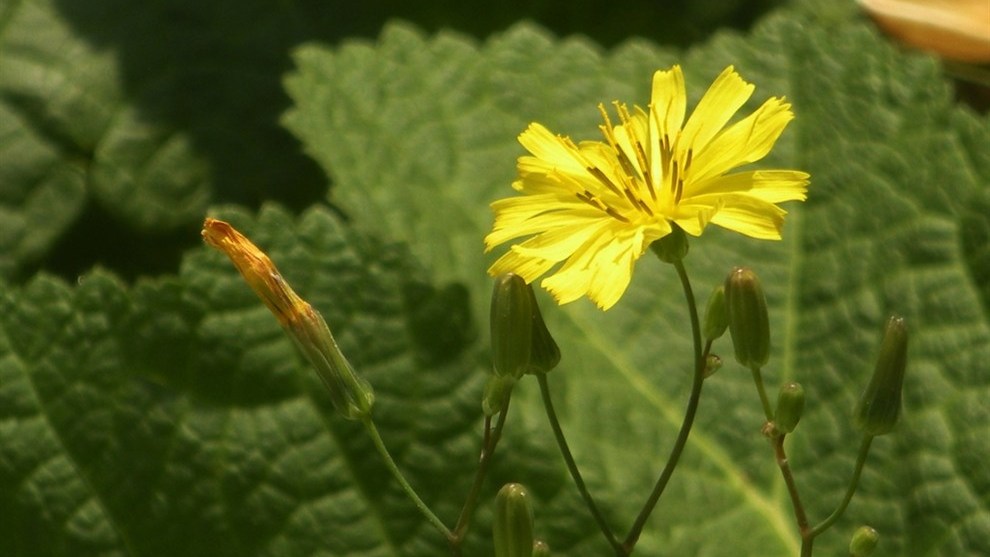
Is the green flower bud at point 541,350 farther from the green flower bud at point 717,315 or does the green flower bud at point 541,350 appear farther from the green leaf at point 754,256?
the green leaf at point 754,256

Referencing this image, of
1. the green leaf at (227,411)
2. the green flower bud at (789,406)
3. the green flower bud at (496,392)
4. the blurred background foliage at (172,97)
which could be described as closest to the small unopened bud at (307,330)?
the green flower bud at (496,392)

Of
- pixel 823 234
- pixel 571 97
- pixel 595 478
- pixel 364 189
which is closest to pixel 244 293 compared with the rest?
pixel 364 189

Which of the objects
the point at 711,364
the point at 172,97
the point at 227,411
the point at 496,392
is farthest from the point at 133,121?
the point at 711,364

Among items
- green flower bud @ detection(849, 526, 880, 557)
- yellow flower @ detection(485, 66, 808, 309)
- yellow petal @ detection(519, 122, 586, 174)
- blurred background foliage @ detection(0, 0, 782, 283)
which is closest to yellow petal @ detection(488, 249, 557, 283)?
yellow flower @ detection(485, 66, 808, 309)

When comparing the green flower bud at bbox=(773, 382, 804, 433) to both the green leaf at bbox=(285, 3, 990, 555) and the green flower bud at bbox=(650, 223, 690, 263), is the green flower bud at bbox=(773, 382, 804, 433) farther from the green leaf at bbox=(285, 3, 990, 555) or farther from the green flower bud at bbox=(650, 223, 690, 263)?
the green leaf at bbox=(285, 3, 990, 555)

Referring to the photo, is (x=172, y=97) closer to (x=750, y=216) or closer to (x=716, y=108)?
(x=716, y=108)
